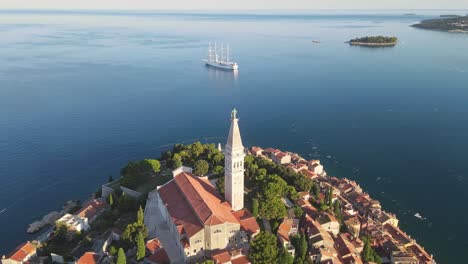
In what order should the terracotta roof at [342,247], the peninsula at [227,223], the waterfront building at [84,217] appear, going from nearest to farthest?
the peninsula at [227,223]
the terracotta roof at [342,247]
the waterfront building at [84,217]

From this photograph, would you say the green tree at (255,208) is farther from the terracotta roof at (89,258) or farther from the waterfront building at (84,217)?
the waterfront building at (84,217)

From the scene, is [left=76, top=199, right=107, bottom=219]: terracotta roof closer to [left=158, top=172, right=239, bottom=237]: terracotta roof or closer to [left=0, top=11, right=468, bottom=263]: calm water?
[left=0, top=11, right=468, bottom=263]: calm water

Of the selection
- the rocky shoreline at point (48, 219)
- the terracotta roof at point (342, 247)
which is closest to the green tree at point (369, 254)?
the terracotta roof at point (342, 247)

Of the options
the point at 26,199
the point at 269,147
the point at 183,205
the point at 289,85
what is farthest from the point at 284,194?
the point at 289,85

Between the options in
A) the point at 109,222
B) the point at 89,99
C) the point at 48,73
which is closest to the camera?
the point at 109,222

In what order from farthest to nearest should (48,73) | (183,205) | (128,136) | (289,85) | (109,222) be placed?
(48,73)
(289,85)
(128,136)
(109,222)
(183,205)

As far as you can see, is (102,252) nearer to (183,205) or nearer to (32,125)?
(183,205)

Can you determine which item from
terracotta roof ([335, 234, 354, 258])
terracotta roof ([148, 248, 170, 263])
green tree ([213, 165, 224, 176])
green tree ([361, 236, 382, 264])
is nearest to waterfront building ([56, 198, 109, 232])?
terracotta roof ([148, 248, 170, 263])

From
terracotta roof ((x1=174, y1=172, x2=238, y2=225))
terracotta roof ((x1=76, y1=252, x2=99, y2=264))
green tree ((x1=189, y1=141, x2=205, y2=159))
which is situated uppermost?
terracotta roof ((x1=174, y1=172, x2=238, y2=225))
